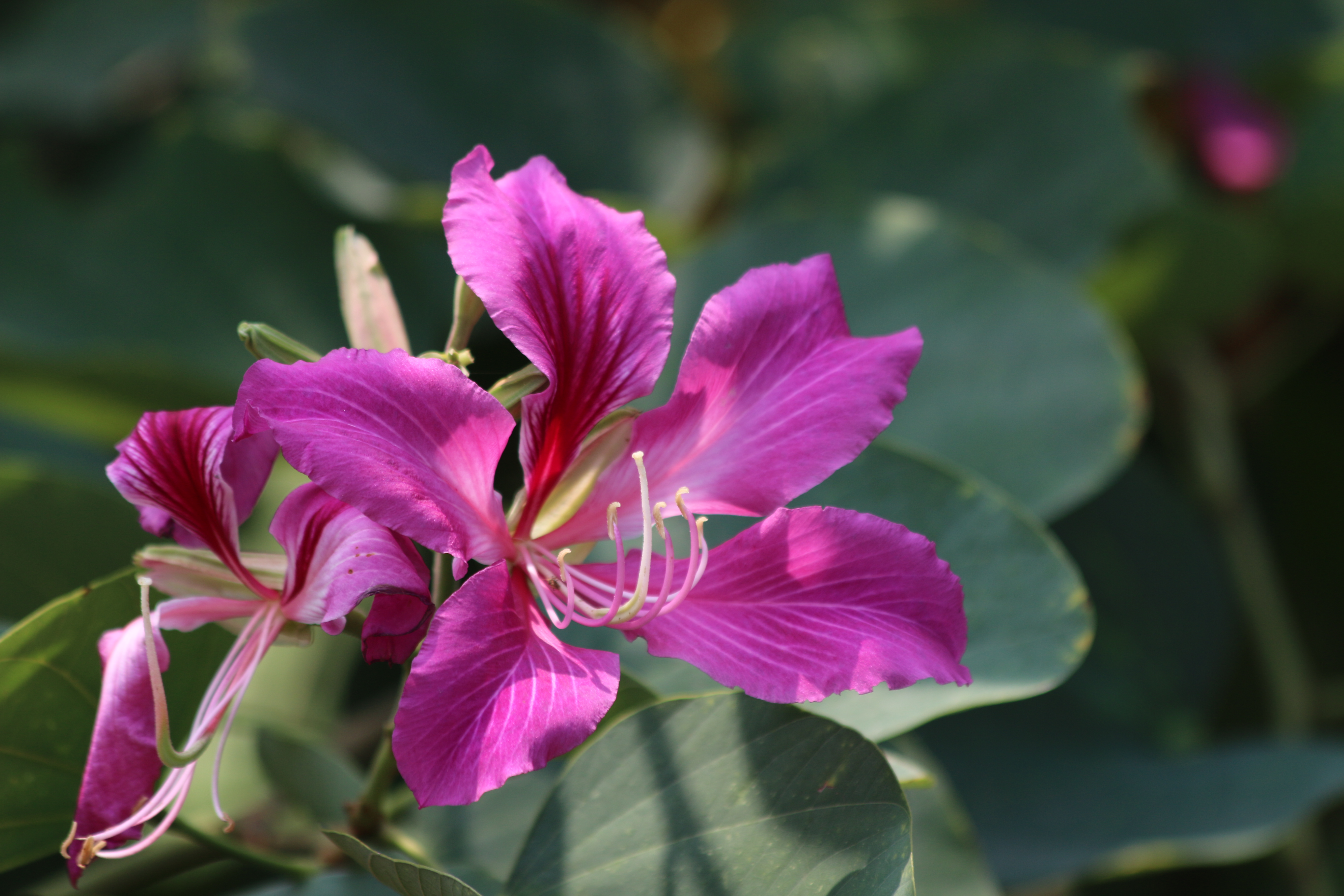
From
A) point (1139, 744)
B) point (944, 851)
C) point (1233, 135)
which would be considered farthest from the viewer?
point (1233, 135)

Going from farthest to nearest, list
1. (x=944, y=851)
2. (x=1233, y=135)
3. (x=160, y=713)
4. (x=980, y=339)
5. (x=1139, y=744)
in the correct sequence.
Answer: (x=1233, y=135) < (x=1139, y=744) < (x=980, y=339) < (x=944, y=851) < (x=160, y=713)

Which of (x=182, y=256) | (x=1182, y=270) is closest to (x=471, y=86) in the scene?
(x=182, y=256)

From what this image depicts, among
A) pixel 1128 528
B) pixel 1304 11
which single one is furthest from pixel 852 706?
pixel 1304 11

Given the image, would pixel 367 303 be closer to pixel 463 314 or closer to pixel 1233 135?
pixel 463 314

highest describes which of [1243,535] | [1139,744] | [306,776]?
[306,776]

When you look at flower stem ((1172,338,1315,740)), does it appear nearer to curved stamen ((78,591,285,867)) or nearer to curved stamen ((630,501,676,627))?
curved stamen ((630,501,676,627))

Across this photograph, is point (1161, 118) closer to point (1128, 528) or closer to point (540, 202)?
point (1128, 528)

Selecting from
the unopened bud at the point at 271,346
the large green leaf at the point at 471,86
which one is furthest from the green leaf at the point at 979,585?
the large green leaf at the point at 471,86

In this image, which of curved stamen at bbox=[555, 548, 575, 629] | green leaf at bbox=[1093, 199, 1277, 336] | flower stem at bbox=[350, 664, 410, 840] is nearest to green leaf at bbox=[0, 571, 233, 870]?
flower stem at bbox=[350, 664, 410, 840]
